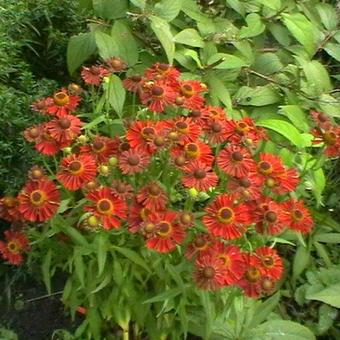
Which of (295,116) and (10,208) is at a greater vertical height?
(295,116)

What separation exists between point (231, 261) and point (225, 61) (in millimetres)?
712

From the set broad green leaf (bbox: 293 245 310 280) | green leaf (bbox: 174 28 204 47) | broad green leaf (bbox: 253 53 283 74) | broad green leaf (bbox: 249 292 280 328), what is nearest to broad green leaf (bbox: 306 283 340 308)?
broad green leaf (bbox: 293 245 310 280)

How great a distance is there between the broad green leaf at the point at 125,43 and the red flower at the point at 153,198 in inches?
23.8

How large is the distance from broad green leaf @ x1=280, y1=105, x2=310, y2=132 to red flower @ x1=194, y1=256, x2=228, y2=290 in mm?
651

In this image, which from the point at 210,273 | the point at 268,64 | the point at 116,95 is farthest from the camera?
the point at 268,64

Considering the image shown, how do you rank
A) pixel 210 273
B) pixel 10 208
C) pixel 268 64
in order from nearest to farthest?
pixel 210 273 < pixel 10 208 < pixel 268 64

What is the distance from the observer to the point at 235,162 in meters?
1.52

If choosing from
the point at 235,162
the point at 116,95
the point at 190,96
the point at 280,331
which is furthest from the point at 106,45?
the point at 280,331

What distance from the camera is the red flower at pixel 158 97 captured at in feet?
5.22

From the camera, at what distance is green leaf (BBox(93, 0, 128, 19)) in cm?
205

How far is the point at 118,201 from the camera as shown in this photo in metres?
1.49

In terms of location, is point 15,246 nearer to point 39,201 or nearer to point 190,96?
point 39,201

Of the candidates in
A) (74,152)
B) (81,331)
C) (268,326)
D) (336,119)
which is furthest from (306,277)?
(74,152)

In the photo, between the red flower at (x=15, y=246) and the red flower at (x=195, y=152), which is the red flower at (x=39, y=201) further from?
the red flower at (x=195, y=152)
